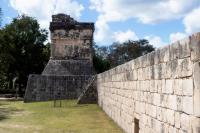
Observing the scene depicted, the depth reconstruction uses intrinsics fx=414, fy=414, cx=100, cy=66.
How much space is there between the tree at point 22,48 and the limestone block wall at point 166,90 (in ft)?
116

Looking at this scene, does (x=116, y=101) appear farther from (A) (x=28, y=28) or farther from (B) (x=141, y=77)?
(A) (x=28, y=28)

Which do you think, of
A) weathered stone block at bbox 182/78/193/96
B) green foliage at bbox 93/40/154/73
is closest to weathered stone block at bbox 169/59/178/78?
weathered stone block at bbox 182/78/193/96

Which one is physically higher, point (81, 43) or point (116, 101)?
point (81, 43)

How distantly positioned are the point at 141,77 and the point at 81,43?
2719 centimetres

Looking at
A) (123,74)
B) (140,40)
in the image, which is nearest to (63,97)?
(123,74)

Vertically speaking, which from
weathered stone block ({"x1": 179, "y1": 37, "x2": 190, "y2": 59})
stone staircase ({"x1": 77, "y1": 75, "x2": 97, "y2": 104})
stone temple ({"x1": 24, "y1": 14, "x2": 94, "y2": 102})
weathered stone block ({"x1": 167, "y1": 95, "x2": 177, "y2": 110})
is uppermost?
stone temple ({"x1": 24, "y1": 14, "x2": 94, "y2": 102})

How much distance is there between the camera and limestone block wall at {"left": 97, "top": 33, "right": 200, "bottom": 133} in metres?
5.54

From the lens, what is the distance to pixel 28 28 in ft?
156

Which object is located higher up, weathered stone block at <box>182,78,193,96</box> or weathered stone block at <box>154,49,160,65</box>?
weathered stone block at <box>154,49,160,65</box>

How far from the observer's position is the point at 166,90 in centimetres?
711

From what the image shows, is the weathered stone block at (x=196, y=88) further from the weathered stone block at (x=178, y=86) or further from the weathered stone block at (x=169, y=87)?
the weathered stone block at (x=169, y=87)

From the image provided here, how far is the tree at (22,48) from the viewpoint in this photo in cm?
4572

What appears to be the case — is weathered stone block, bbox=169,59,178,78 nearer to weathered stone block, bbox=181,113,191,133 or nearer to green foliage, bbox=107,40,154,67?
weathered stone block, bbox=181,113,191,133

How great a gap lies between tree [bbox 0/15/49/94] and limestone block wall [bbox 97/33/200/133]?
35.4 metres
